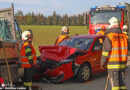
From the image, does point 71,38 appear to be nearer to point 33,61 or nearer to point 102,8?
point 33,61

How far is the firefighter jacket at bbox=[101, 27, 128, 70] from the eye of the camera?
6037 millimetres

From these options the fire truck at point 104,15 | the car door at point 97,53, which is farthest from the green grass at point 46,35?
the car door at point 97,53

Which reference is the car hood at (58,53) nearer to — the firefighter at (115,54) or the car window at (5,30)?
the car window at (5,30)

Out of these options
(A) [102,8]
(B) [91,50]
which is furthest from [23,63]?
(A) [102,8]

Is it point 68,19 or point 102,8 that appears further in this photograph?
point 68,19

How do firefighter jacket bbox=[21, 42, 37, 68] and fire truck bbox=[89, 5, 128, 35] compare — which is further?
fire truck bbox=[89, 5, 128, 35]

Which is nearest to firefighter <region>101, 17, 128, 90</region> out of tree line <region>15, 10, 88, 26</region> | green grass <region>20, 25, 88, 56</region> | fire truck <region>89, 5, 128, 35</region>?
fire truck <region>89, 5, 128, 35</region>

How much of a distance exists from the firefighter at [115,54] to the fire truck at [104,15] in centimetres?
1090

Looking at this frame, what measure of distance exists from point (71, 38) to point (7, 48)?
14.6 ft

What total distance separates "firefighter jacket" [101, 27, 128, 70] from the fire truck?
35.8ft

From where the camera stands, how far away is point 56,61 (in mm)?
8914

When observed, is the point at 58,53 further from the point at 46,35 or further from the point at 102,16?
the point at 46,35

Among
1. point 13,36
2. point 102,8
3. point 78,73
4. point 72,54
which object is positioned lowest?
point 78,73

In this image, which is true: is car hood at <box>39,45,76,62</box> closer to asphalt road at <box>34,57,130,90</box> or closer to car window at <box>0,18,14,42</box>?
asphalt road at <box>34,57,130,90</box>
